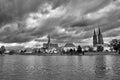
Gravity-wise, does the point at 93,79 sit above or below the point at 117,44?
below

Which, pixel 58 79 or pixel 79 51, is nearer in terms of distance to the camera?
pixel 58 79

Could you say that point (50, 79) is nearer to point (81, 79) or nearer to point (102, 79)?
point (81, 79)

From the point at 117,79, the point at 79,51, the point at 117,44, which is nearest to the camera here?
the point at 117,79

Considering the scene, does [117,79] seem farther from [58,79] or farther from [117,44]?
[117,44]

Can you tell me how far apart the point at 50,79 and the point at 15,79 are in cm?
577

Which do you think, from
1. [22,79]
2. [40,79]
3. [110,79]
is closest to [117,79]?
[110,79]

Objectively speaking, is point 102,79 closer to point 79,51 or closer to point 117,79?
point 117,79

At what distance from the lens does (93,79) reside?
25781 millimetres

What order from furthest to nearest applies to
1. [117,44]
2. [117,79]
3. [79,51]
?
[79,51], [117,44], [117,79]

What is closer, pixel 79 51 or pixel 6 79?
pixel 6 79

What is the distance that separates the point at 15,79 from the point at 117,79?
16415mm

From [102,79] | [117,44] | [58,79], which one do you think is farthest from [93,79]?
[117,44]

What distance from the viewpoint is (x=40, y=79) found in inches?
1038

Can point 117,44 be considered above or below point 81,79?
above
